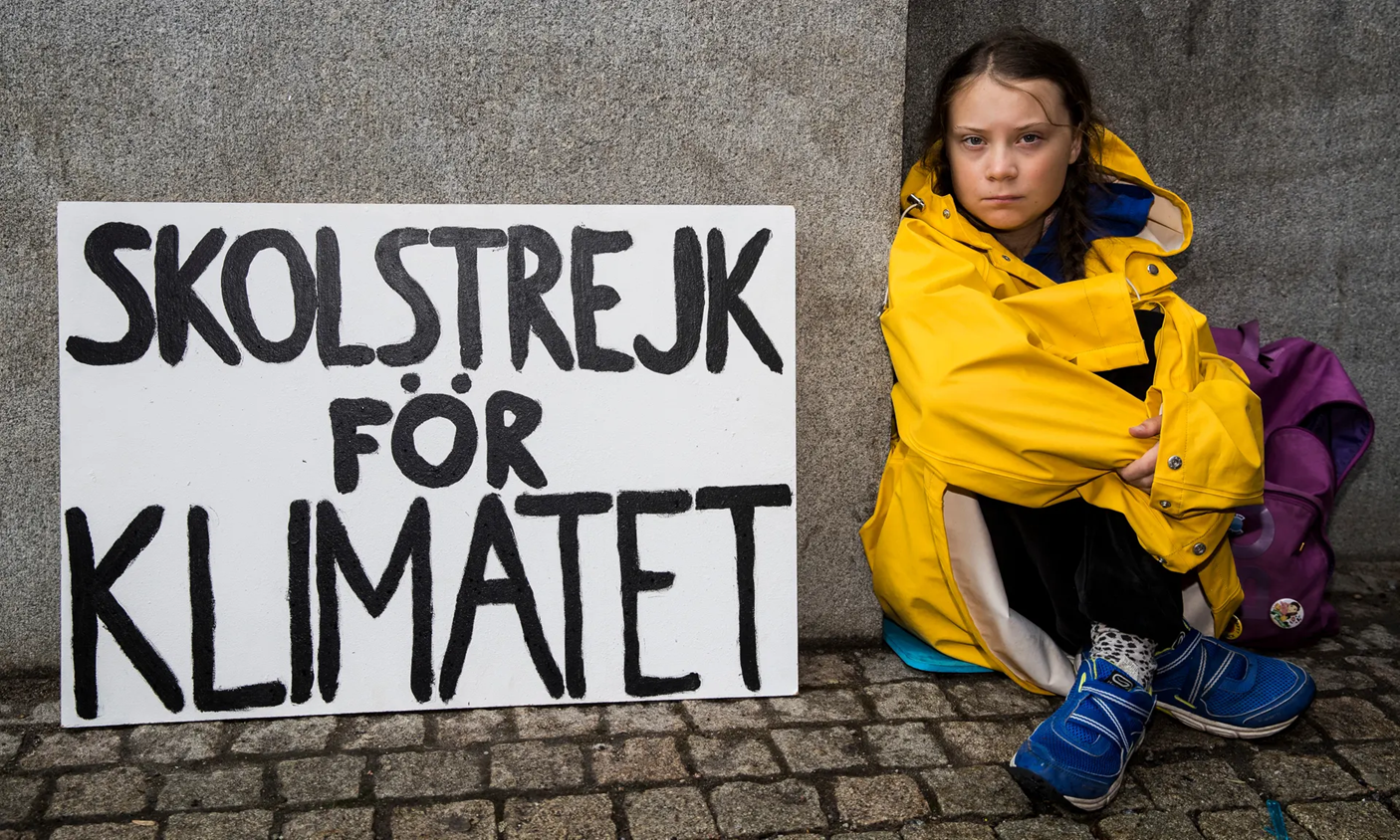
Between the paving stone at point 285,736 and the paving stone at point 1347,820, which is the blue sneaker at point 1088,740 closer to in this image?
the paving stone at point 1347,820

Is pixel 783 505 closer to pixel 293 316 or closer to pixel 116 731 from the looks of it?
pixel 293 316

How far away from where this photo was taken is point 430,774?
92.8 inches

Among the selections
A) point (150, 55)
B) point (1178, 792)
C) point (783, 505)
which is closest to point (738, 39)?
point (783, 505)

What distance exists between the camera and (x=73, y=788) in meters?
2.28

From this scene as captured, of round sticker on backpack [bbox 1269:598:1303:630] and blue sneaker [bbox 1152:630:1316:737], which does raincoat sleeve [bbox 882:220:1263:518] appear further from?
round sticker on backpack [bbox 1269:598:1303:630]

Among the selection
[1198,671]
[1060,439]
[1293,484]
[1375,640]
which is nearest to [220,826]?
[1060,439]

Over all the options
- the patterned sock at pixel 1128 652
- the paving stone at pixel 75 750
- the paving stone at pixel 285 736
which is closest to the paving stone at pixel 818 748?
the patterned sock at pixel 1128 652

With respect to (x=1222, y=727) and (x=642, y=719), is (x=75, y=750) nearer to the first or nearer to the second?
(x=642, y=719)

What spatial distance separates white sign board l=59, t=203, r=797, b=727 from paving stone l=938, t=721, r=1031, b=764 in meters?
0.40

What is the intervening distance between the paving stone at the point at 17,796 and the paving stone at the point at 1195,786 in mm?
2255

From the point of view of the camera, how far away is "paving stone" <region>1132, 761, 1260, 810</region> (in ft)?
7.67

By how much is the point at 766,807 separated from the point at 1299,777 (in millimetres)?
1175

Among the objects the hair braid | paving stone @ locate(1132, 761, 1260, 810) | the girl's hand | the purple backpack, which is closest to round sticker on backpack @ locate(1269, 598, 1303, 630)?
the purple backpack

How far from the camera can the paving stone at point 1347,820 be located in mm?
2232
